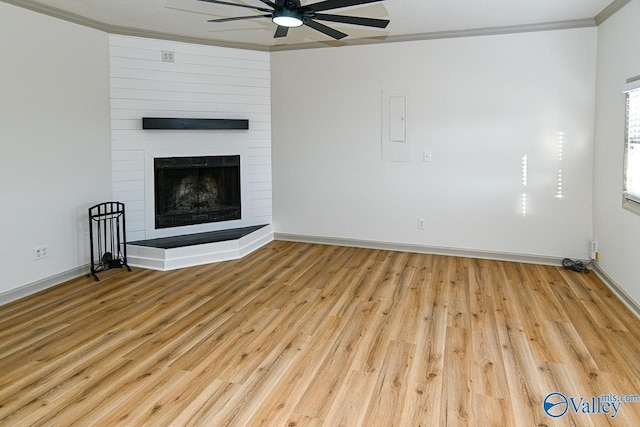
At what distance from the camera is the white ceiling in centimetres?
411

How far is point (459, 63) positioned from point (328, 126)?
1.78m

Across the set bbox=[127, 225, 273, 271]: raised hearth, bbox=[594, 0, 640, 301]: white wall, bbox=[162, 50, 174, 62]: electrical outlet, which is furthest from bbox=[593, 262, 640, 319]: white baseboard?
bbox=[162, 50, 174, 62]: electrical outlet

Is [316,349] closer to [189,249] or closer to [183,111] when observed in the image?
[189,249]

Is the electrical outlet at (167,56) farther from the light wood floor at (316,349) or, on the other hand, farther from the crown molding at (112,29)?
the light wood floor at (316,349)

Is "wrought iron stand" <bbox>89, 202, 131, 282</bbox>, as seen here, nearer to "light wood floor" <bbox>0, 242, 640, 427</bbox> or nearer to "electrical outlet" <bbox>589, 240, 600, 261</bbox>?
"light wood floor" <bbox>0, 242, 640, 427</bbox>

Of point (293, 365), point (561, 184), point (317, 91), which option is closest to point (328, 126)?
point (317, 91)

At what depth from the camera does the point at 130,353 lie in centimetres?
299

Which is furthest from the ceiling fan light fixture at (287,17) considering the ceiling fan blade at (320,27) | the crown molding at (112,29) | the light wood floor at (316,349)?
the crown molding at (112,29)

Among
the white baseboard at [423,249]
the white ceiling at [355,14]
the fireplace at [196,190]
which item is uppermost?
the white ceiling at [355,14]

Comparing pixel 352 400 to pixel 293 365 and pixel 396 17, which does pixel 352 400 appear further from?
pixel 396 17

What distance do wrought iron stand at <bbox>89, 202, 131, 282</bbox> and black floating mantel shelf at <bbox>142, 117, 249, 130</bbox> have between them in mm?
1027

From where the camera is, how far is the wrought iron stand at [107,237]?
15.8 feet

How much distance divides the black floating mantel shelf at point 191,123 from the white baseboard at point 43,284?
1.77 m

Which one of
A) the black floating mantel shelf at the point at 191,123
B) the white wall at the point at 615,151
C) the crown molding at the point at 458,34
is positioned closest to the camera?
the white wall at the point at 615,151
